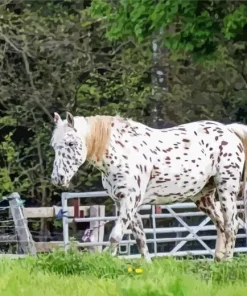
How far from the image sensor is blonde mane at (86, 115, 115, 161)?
8109 millimetres

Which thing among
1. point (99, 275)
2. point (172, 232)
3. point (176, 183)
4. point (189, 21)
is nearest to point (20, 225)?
point (172, 232)

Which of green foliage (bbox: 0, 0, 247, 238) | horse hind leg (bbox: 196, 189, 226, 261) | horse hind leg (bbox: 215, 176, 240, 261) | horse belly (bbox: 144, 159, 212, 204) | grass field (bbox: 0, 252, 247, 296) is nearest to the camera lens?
grass field (bbox: 0, 252, 247, 296)

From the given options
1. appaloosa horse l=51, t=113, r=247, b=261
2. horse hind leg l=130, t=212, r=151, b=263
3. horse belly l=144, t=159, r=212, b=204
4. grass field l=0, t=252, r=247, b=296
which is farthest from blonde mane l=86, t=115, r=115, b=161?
grass field l=0, t=252, r=247, b=296

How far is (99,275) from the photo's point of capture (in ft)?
22.3

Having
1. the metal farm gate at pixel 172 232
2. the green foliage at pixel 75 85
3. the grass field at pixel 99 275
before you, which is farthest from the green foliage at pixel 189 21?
the grass field at pixel 99 275

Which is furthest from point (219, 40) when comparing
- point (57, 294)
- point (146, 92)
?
point (57, 294)

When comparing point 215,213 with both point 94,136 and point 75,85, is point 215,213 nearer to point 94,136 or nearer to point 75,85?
point 94,136

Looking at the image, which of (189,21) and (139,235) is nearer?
(139,235)

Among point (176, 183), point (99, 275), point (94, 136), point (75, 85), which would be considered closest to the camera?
point (99, 275)

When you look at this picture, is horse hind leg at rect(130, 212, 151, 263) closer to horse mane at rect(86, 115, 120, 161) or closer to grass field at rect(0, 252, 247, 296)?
horse mane at rect(86, 115, 120, 161)

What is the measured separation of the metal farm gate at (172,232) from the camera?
11109 mm

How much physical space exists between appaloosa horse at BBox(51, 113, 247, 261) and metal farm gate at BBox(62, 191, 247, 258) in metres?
1.46

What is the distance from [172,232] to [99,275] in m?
7.30

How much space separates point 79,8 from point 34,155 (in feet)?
9.83
